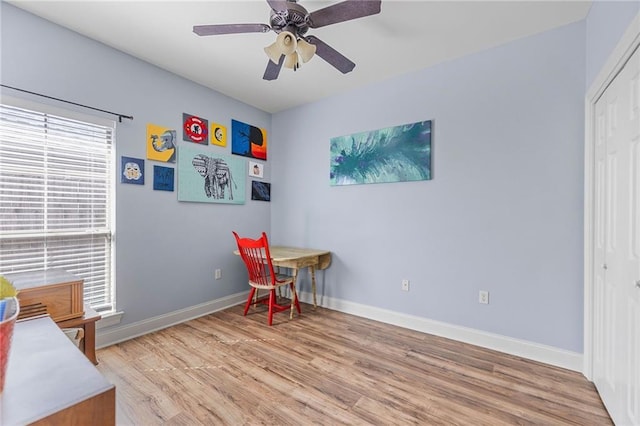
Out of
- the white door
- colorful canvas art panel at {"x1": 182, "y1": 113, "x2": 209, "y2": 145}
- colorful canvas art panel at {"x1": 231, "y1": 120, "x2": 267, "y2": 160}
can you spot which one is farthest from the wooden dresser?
colorful canvas art panel at {"x1": 231, "y1": 120, "x2": 267, "y2": 160}

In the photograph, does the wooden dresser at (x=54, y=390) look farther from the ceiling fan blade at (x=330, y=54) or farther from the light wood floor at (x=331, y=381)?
the ceiling fan blade at (x=330, y=54)

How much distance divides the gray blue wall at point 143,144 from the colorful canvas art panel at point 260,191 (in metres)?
0.33

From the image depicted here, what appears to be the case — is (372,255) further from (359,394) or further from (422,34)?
(422,34)

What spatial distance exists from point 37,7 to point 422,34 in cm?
284

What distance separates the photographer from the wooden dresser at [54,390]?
1.79 feet

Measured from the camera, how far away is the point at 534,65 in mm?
2334

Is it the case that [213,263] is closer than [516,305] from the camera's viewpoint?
No

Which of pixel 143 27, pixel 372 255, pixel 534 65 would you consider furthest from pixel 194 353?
pixel 534 65

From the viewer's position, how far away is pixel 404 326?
2.93 metres

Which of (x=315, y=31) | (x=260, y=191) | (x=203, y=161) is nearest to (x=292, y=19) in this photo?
A: (x=315, y=31)

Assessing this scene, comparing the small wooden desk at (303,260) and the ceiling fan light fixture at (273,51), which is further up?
the ceiling fan light fixture at (273,51)

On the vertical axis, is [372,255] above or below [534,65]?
below

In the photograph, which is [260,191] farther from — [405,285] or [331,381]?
[331,381]

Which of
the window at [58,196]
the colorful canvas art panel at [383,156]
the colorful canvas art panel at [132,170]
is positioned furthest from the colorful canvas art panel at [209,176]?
the colorful canvas art panel at [383,156]
